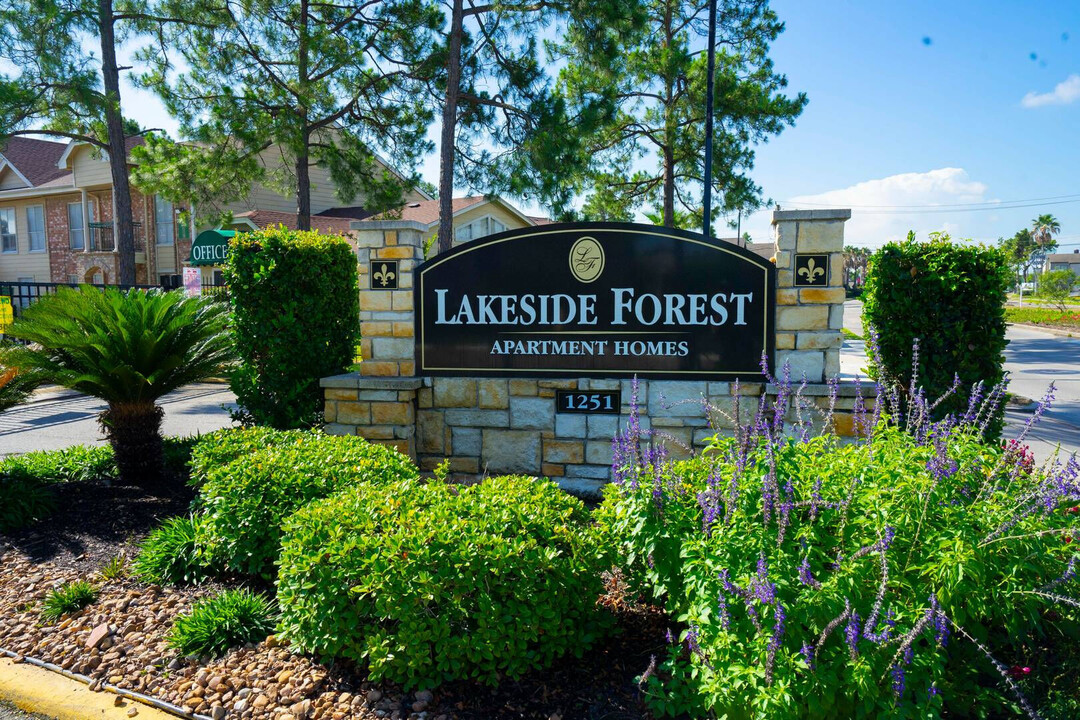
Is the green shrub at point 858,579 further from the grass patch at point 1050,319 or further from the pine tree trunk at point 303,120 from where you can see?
the grass patch at point 1050,319

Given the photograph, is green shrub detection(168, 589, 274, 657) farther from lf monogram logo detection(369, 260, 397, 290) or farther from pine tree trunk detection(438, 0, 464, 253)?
pine tree trunk detection(438, 0, 464, 253)

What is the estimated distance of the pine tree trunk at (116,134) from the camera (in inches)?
635

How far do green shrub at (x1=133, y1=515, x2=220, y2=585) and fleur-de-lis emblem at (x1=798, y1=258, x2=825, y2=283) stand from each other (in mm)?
4375

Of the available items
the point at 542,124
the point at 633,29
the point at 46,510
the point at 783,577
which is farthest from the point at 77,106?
the point at 783,577

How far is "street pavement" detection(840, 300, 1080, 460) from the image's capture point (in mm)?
8578

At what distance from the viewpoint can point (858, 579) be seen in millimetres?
2496

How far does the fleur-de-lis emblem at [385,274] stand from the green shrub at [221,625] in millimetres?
3136

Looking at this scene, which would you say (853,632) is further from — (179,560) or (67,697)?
(179,560)

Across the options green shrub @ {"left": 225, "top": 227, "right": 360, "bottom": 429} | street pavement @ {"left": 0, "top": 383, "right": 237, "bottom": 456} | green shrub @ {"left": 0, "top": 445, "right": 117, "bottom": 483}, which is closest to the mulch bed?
green shrub @ {"left": 0, "top": 445, "right": 117, "bottom": 483}

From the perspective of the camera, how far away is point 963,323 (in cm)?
514

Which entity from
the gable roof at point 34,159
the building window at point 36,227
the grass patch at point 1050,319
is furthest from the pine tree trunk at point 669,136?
the building window at point 36,227

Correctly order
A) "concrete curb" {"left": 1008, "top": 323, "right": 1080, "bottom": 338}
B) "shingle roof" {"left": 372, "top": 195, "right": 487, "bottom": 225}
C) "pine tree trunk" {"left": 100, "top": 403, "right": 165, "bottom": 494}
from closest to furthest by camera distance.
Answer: "pine tree trunk" {"left": 100, "top": 403, "right": 165, "bottom": 494}, "shingle roof" {"left": 372, "top": 195, "right": 487, "bottom": 225}, "concrete curb" {"left": 1008, "top": 323, "right": 1080, "bottom": 338}

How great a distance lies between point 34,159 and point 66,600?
34.5 metres

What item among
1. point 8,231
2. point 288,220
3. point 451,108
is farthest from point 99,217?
point 451,108
